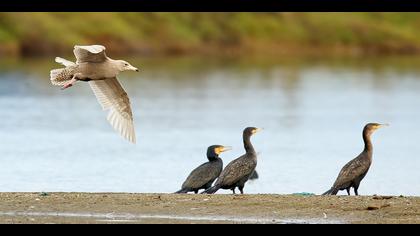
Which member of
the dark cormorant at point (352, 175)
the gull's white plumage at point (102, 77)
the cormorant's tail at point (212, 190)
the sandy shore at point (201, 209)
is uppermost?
the gull's white plumage at point (102, 77)

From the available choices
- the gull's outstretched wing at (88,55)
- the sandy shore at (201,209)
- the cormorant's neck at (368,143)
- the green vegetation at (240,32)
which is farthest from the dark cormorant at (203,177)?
the green vegetation at (240,32)

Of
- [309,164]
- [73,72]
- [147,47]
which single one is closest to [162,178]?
[309,164]

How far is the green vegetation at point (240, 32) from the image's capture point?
3273 inches

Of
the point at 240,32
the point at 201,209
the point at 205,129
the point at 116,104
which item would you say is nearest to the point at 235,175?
the point at 116,104

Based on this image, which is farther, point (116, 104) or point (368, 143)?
point (368, 143)

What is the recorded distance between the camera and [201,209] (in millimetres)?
14227

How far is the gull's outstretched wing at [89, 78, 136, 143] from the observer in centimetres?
1683

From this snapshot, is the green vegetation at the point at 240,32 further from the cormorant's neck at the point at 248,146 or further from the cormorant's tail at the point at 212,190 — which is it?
the cormorant's tail at the point at 212,190

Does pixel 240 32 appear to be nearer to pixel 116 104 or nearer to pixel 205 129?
pixel 205 129

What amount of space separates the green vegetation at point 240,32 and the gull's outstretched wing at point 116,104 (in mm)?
62639

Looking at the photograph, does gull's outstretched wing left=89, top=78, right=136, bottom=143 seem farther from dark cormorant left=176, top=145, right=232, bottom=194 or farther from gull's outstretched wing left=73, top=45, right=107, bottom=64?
dark cormorant left=176, top=145, right=232, bottom=194

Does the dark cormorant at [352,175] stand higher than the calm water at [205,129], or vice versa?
the calm water at [205,129]

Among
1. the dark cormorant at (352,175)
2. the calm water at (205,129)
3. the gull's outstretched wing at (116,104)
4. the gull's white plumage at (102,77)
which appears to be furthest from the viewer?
the calm water at (205,129)

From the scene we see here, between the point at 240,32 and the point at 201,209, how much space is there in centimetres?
7827
